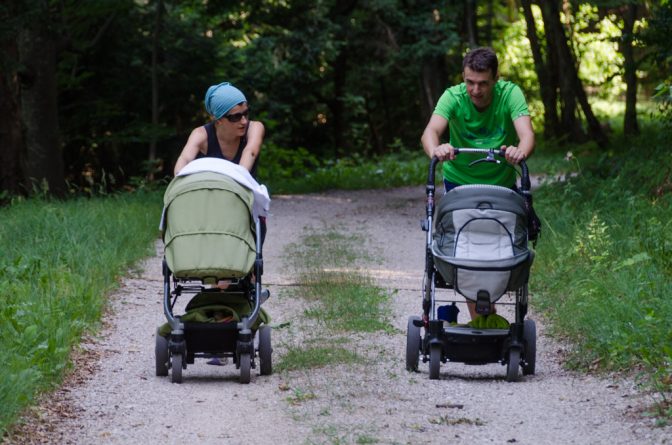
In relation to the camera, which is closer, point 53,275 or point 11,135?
point 53,275

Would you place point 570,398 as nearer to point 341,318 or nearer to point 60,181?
point 341,318

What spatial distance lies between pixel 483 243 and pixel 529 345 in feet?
2.51

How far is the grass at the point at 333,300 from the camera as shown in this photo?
7043 mm

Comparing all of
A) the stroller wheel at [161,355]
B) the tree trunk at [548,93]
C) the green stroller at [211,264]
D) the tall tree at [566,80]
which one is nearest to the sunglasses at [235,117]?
the green stroller at [211,264]

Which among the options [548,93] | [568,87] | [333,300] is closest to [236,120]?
[333,300]

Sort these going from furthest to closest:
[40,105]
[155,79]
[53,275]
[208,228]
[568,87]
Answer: [568,87], [155,79], [40,105], [53,275], [208,228]

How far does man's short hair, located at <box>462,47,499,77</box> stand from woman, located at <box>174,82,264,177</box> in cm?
142

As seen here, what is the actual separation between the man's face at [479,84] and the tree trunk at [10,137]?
1200 centimetres

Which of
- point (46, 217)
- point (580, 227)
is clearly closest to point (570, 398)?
point (580, 227)

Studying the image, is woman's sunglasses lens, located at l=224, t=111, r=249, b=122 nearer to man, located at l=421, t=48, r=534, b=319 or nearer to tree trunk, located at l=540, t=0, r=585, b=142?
man, located at l=421, t=48, r=534, b=319

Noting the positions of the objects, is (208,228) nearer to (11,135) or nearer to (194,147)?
(194,147)

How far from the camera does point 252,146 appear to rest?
23.0 ft

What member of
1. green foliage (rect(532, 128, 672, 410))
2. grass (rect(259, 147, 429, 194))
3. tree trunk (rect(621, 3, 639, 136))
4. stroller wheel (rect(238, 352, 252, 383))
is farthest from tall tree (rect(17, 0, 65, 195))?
stroller wheel (rect(238, 352, 252, 383))

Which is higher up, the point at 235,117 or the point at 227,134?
the point at 235,117
